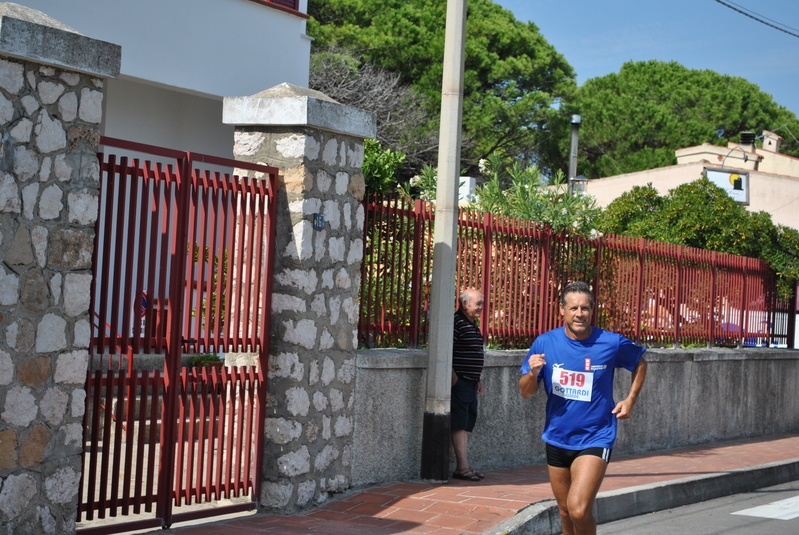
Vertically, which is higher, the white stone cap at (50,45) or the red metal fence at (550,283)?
the white stone cap at (50,45)

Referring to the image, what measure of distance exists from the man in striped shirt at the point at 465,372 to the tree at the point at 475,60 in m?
18.5

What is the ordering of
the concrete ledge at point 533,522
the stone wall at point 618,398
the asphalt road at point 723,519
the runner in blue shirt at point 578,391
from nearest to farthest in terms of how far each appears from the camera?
1. the runner in blue shirt at point 578,391
2. the concrete ledge at point 533,522
3. the asphalt road at point 723,519
4. the stone wall at point 618,398

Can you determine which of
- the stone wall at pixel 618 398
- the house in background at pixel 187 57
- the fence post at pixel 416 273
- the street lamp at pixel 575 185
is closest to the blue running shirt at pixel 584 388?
the stone wall at pixel 618 398

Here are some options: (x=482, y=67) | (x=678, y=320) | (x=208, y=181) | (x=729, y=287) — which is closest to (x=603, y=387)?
(x=208, y=181)

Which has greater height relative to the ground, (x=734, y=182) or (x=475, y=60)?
(x=475, y=60)

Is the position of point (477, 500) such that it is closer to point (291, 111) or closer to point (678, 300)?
point (291, 111)

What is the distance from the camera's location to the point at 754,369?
13.8 m

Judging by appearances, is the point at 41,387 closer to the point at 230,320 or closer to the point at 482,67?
the point at 230,320

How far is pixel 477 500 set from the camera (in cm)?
703

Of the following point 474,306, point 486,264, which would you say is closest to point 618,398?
point 486,264

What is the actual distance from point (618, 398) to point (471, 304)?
379 centimetres

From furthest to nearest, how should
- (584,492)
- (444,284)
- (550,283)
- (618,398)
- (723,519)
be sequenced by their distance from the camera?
(618,398) < (550,283) < (723,519) < (444,284) < (584,492)

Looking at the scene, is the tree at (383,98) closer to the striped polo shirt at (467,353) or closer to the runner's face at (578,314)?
the striped polo shirt at (467,353)

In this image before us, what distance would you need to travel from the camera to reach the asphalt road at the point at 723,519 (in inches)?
281
